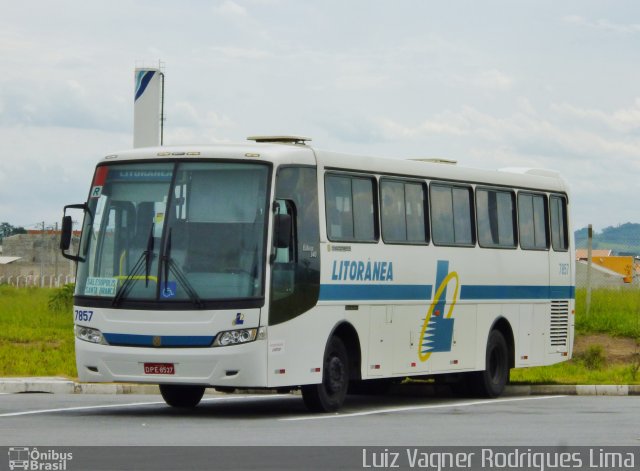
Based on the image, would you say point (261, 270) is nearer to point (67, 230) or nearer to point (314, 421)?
point (314, 421)

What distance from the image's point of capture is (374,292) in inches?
840

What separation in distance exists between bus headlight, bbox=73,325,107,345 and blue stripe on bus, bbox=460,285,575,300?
663cm

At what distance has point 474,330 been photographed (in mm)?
24125

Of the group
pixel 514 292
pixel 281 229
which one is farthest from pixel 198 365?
pixel 514 292

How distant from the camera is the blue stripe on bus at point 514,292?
24.1m

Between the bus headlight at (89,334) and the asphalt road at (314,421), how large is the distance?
2.97 feet

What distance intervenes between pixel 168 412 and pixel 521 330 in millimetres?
7681

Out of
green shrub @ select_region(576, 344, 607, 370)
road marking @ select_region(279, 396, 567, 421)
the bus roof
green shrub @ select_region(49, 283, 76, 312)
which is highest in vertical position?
the bus roof

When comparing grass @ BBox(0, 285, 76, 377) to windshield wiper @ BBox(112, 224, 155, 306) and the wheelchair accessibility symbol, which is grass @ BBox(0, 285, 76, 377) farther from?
the wheelchair accessibility symbol

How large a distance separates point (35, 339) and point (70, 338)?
0.72 m

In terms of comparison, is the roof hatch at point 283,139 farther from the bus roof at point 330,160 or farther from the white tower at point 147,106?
the white tower at point 147,106

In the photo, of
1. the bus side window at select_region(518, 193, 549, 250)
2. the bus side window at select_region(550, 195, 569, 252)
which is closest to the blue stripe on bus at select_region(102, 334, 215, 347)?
the bus side window at select_region(518, 193, 549, 250)

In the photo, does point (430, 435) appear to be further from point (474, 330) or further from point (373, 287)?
point (474, 330)
